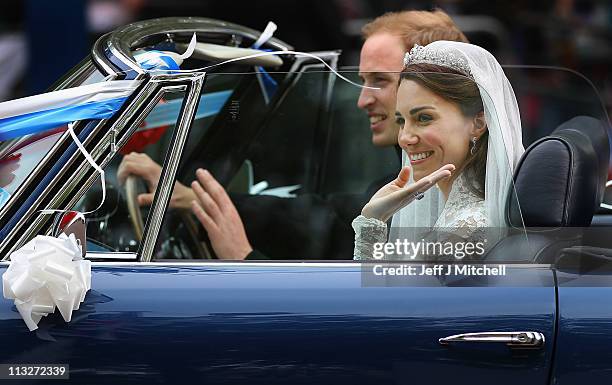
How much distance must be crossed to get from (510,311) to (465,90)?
60cm

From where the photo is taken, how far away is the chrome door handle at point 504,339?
2525mm

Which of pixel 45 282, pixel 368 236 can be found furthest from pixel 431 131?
pixel 45 282

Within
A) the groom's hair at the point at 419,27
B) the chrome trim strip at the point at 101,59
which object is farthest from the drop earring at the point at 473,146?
the chrome trim strip at the point at 101,59

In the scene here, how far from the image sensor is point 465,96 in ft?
9.24

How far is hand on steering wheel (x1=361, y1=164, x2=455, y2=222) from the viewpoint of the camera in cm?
275

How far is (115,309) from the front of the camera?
2557mm

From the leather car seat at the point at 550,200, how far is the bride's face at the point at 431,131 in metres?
0.19

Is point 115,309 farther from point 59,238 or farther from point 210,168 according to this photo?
point 210,168

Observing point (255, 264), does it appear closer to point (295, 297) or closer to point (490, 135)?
point (295, 297)

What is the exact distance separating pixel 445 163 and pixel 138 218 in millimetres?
1203

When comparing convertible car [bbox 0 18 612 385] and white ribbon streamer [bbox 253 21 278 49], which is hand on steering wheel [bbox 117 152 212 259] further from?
white ribbon streamer [bbox 253 21 278 49]

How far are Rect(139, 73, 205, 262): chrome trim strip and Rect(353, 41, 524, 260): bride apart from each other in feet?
1.63

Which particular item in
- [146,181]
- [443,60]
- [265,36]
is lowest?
[146,181]

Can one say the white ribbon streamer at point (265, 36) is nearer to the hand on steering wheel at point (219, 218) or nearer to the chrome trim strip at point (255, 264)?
the hand on steering wheel at point (219, 218)
